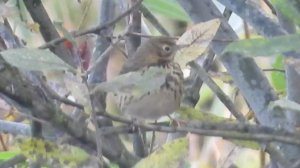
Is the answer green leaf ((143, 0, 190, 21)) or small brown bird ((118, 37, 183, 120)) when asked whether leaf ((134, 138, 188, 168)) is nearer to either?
small brown bird ((118, 37, 183, 120))

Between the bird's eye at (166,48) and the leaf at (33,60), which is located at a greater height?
the leaf at (33,60)

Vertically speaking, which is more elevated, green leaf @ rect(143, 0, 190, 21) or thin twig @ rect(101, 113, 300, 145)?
thin twig @ rect(101, 113, 300, 145)

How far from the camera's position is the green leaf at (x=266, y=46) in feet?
2.41

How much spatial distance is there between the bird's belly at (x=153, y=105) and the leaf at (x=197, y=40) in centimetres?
19

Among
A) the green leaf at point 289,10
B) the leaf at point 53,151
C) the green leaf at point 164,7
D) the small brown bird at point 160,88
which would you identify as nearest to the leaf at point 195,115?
the small brown bird at point 160,88

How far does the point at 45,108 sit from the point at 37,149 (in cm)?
9

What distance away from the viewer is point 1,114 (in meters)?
1.62

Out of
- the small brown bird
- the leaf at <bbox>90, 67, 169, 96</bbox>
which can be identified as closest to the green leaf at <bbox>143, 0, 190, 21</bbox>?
the small brown bird

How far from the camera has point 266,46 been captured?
740 millimetres

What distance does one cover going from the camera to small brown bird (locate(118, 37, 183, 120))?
4.35 feet

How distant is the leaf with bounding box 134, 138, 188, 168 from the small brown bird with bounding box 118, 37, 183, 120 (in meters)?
0.20

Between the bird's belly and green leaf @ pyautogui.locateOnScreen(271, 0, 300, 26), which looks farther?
the bird's belly

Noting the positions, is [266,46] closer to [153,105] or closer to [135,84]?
[135,84]

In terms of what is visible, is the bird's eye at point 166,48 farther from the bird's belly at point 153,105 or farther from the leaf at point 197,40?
the leaf at point 197,40
